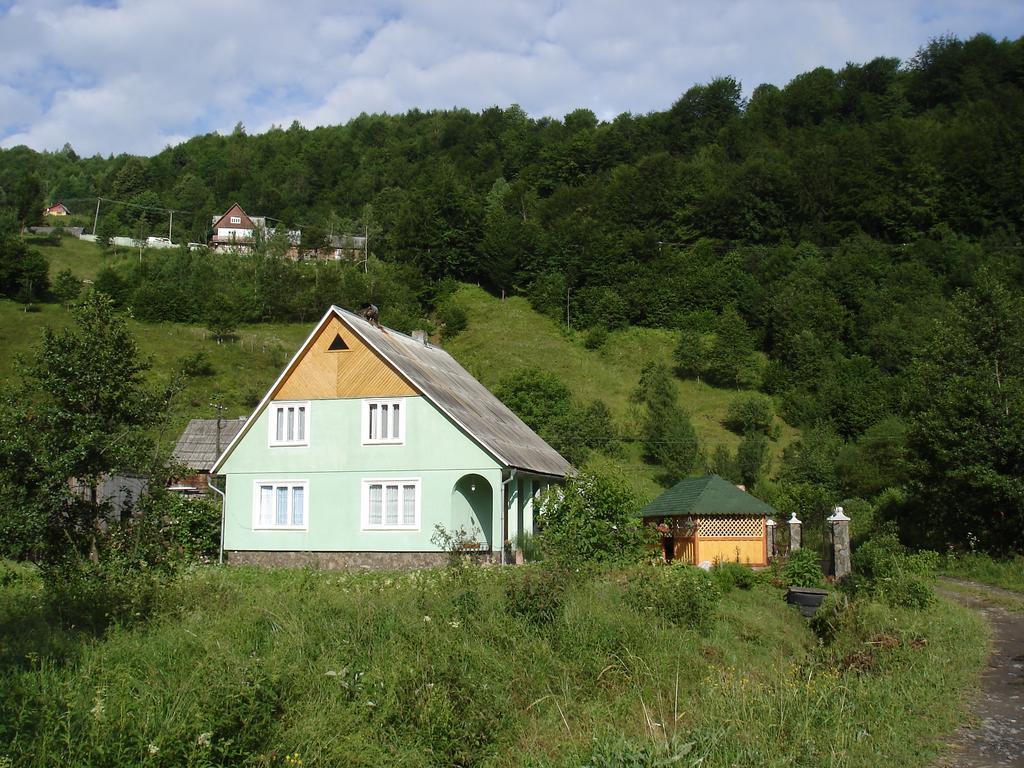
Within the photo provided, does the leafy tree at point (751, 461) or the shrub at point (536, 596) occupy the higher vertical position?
the leafy tree at point (751, 461)

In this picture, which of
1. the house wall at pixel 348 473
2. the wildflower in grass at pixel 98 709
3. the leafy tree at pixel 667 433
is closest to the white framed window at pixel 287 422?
the house wall at pixel 348 473

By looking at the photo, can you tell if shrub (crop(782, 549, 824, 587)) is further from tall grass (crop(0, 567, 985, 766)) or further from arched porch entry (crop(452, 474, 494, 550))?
arched porch entry (crop(452, 474, 494, 550))

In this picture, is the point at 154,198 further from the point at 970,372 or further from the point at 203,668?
the point at 203,668

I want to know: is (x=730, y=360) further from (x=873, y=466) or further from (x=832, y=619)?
(x=832, y=619)

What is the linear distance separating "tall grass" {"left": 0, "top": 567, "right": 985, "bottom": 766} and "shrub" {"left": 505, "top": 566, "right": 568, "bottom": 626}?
0.08 meters

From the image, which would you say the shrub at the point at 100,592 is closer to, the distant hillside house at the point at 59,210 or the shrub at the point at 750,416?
the shrub at the point at 750,416

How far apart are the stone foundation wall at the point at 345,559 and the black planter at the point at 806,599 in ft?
29.7

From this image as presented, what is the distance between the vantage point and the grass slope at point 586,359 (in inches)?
2216

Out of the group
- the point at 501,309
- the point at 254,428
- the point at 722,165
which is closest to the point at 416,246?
the point at 501,309

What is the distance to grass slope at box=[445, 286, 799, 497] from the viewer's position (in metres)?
56.3

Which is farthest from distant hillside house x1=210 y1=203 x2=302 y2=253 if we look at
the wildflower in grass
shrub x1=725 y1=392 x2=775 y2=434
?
the wildflower in grass

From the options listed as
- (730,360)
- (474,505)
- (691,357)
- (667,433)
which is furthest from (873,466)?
(691,357)

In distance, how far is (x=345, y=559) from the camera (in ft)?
80.8

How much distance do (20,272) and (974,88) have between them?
99.3 meters
